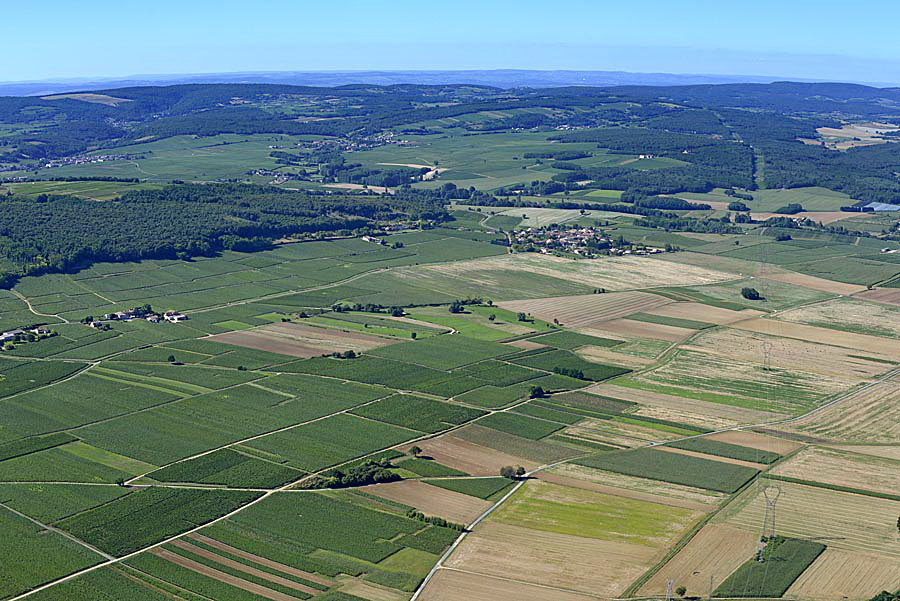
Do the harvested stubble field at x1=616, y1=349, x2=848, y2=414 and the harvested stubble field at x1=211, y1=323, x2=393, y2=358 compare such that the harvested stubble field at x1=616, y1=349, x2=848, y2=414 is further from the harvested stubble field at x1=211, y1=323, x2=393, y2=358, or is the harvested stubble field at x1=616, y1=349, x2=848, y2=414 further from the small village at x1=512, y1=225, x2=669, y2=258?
the small village at x1=512, y1=225, x2=669, y2=258

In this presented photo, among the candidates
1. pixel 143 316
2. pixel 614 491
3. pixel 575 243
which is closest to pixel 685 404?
pixel 614 491

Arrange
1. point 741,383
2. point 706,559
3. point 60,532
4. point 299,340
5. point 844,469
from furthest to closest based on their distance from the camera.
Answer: point 299,340
point 741,383
point 844,469
point 60,532
point 706,559

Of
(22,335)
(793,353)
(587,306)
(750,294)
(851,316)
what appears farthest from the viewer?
(750,294)

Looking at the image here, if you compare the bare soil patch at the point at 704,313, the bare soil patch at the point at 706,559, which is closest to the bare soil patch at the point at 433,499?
the bare soil patch at the point at 706,559

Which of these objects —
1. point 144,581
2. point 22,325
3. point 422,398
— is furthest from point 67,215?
point 144,581

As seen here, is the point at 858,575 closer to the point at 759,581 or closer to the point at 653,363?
the point at 759,581

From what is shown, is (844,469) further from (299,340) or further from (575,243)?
(575,243)
